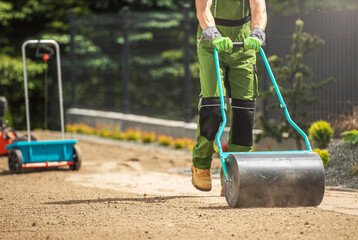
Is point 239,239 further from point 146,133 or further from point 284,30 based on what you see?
point 146,133

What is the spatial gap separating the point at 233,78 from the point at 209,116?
45cm

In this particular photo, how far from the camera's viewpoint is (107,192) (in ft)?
24.7

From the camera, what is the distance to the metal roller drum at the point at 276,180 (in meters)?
5.50

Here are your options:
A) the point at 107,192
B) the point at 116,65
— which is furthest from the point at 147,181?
the point at 116,65

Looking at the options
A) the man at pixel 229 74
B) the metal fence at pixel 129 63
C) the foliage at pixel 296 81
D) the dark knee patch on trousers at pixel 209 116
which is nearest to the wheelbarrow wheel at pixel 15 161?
the foliage at pixel 296 81

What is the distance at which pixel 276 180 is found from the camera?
18.1ft

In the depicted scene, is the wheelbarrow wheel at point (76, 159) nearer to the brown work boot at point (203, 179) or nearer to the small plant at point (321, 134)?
the small plant at point (321, 134)

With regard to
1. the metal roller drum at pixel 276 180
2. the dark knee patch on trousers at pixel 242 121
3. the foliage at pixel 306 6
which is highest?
the foliage at pixel 306 6

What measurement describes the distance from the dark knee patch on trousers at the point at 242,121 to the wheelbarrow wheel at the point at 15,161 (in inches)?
151

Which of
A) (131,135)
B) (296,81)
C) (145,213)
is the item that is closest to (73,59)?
(131,135)

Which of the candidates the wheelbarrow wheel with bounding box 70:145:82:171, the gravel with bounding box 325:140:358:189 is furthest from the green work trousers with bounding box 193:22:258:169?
the wheelbarrow wheel with bounding box 70:145:82:171

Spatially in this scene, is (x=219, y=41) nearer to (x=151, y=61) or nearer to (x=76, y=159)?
(x=76, y=159)

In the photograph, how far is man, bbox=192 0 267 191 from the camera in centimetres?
636

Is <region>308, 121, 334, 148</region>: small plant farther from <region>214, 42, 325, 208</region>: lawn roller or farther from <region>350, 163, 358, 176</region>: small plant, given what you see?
<region>214, 42, 325, 208</region>: lawn roller
